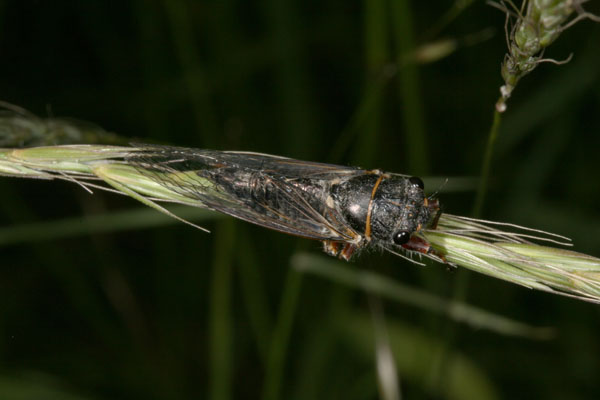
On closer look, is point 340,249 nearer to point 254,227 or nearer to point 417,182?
point 417,182

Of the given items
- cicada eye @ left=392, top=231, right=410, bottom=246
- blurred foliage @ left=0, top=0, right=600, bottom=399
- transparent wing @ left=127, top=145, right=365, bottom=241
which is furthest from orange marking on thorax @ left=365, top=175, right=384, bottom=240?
blurred foliage @ left=0, top=0, right=600, bottom=399

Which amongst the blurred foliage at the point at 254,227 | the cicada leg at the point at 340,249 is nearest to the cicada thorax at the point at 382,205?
the cicada leg at the point at 340,249

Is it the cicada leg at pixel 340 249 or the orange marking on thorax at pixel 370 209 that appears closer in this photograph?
the orange marking on thorax at pixel 370 209

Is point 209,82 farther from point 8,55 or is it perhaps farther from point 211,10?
point 8,55

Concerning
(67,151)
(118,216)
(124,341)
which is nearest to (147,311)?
(124,341)

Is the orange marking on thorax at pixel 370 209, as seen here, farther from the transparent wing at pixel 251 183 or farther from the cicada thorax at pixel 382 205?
the transparent wing at pixel 251 183

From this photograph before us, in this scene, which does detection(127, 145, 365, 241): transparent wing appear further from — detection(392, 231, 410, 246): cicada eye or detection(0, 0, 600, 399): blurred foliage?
detection(0, 0, 600, 399): blurred foliage

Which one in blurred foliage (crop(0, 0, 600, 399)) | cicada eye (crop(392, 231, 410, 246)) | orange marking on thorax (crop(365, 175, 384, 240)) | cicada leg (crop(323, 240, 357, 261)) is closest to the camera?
cicada eye (crop(392, 231, 410, 246))

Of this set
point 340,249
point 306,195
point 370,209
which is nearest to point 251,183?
point 306,195
